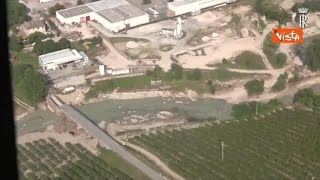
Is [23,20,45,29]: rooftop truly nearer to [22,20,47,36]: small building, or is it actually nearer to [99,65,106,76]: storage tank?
[22,20,47,36]: small building

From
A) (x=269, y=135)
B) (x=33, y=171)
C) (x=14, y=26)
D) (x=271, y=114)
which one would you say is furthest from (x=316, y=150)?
(x=14, y=26)

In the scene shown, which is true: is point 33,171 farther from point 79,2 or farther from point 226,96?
point 79,2

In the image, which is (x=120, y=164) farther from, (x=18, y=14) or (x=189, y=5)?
(x=18, y=14)

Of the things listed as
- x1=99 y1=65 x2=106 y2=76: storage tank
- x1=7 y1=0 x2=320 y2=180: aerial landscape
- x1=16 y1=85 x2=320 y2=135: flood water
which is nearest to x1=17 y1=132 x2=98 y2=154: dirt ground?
x1=7 y1=0 x2=320 y2=180: aerial landscape

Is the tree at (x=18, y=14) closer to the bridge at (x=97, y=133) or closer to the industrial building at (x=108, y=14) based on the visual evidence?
the industrial building at (x=108, y=14)

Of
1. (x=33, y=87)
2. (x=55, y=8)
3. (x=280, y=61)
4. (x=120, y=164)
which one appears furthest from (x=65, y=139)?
(x=55, y=8)
